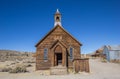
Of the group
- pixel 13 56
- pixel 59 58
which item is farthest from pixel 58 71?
pixel 13 56

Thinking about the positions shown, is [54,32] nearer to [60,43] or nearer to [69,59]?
[60,43]

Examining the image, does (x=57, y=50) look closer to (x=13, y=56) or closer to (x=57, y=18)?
(x=57, y=18)

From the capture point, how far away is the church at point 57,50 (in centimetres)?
2661

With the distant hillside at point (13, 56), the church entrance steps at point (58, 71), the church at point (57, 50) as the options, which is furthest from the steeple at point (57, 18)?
the distant hillside at point (13, 56)

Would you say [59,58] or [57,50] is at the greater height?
[57,50]

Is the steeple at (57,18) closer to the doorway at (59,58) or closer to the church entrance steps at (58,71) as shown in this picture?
the doorway at (59,58)

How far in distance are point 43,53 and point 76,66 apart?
6866 millimetres

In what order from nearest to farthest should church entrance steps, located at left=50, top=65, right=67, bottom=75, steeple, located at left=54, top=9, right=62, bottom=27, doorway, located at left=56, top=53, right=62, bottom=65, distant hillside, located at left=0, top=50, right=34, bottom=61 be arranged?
church entrance steps, located at left=50, top=65, right=67, bottom=75
doorway, located at left=56, top=53, right=62, bottom=65
steeple, located at left=54, top=9, right=62, bottom=27
distant hillside, located at left=0, top=50, right=34, bottom=61

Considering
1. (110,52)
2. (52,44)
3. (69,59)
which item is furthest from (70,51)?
(110,52)

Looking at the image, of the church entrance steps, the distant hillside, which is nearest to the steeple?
the church entrance steps

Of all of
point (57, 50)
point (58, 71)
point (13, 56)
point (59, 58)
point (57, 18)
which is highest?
point (57, 18)

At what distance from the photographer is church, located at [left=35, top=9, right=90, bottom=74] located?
2661 centimetres

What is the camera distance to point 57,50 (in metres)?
26.8

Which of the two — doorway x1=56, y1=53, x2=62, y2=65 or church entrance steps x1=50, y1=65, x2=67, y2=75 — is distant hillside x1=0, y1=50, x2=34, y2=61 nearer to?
doorway x1=56, y1=53, x2=62, y2=65
